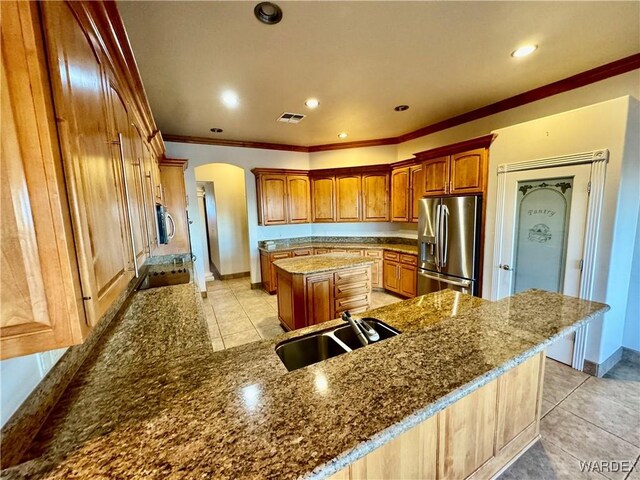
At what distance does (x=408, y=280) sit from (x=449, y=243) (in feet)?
3.96

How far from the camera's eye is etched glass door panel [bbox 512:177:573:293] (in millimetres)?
2584

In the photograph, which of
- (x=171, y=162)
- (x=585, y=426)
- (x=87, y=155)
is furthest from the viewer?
(x=171, y=162)

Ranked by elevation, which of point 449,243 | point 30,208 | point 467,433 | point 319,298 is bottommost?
point 467,433

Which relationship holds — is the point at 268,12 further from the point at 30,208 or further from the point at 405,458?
the point at 405,458

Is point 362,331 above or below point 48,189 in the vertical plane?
below

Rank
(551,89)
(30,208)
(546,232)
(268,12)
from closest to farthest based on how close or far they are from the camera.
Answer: (30,208) < (268,12) < (546,232) < (551,89)

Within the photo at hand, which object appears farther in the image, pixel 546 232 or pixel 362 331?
pixel 546 232

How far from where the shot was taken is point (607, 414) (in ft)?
6.75

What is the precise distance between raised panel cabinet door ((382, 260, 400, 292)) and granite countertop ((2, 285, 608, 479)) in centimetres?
335

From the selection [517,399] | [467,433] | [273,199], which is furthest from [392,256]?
[467,433]

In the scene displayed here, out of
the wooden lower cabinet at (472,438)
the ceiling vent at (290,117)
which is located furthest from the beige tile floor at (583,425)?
the ceiling vent at (290,117)

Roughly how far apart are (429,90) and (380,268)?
10.2 ft

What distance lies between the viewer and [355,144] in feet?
17.8

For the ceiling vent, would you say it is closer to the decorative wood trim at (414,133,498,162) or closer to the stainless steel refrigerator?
the decorative wood trim at (414,133,498,162)
